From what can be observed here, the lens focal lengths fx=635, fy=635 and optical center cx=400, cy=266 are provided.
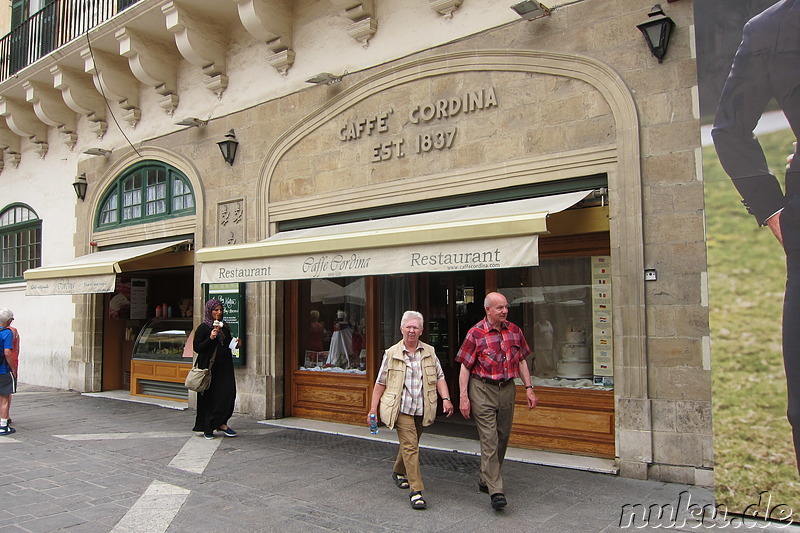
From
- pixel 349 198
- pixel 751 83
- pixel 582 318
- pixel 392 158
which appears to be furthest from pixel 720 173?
pixel 349 198

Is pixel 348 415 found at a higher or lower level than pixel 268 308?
lower

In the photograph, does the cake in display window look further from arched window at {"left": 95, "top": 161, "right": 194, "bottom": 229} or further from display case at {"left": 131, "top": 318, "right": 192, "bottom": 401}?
display case at {"left": 131, "top": 318, "right": 192, "bottom": 401}

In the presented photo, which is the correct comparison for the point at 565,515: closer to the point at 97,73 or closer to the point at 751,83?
the point at 751,83

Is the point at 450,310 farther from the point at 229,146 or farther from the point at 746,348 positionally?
the point at 746,348

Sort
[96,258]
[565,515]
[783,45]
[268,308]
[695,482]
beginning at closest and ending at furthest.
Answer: [783,45] → [565,515] → [695,482] → [268,308] → [96,258]

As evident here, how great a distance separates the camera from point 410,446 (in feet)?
16.3

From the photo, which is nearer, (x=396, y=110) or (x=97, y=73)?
(x=396, y=110)

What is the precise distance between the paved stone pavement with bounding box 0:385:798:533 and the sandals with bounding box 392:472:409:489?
0.07m

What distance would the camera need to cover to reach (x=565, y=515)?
15.3ft

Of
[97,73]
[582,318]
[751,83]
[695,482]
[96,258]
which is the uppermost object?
[97,73]

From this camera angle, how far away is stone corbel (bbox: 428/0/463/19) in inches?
284

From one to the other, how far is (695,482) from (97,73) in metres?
10.9

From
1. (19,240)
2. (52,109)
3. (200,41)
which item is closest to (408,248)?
(200,41)

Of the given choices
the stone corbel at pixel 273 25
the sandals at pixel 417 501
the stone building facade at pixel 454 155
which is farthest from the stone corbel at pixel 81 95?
the sandals at pixel 417 501
